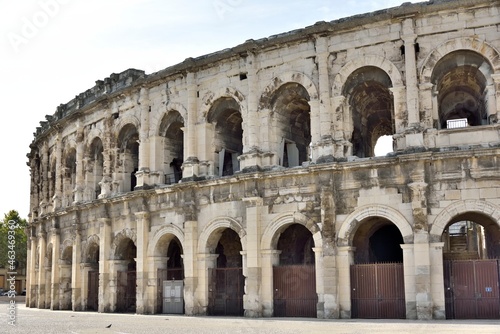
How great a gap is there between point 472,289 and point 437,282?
3.14 feet

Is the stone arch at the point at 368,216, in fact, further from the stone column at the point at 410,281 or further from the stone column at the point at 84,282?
the stone column at the point at 84,282

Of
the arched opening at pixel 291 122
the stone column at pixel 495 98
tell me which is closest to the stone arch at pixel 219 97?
the arched opening at pixel 291 122

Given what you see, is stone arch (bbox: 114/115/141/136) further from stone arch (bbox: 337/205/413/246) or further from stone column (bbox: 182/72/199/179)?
stone arch (bbox: 337/205/413/246)

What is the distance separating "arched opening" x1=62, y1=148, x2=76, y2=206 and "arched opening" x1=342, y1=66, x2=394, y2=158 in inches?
514

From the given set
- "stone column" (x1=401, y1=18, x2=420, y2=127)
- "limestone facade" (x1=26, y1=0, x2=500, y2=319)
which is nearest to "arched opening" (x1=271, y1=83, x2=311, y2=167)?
"limestone facade" (x1=26, y1=0, x2=500, y2=319)

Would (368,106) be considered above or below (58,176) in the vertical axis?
above

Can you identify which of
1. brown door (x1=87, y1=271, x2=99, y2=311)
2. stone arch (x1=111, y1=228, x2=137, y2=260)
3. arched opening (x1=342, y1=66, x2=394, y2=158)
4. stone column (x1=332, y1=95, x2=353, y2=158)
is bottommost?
brown door (x1=87, y1=271, x2=99, y2=311)

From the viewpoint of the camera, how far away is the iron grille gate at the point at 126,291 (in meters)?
23.2

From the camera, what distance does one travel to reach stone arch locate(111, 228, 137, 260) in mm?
22484

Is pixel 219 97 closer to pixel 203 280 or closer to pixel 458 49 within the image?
pixel 203 280

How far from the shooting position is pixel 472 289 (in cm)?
1623

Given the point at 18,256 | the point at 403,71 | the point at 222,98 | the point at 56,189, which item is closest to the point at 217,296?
the point at 222,98

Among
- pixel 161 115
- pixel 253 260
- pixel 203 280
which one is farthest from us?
pixel 161 115

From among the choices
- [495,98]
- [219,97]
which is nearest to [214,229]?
[219,97]
